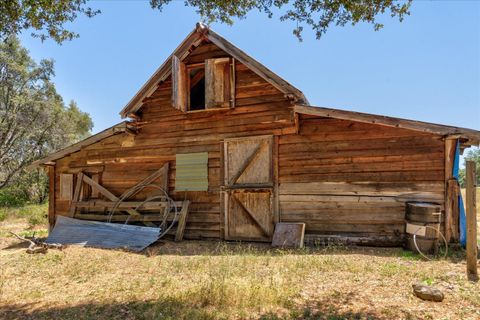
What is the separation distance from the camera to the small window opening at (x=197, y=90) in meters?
11.7

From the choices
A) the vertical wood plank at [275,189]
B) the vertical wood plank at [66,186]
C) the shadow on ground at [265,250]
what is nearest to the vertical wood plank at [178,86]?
the vertical wood plank at [275,189]

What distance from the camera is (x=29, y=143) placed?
86.8 feet

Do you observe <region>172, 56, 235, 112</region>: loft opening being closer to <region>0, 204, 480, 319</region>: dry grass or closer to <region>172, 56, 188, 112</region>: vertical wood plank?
<region>172, 56, 188, 112</region>: vertical wood plank

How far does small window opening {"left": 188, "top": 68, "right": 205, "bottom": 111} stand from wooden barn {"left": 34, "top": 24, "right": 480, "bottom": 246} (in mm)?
56

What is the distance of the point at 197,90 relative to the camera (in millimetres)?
12664

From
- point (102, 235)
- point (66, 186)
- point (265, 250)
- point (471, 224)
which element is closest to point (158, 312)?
point (265, 250)

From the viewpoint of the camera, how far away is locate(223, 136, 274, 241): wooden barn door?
31.6 feet

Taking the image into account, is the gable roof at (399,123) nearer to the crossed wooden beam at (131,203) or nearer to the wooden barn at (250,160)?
the wooden barn at (250,160)

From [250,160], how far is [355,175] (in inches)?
122

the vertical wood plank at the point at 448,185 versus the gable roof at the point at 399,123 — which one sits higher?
the gable roof at the point at 399,123

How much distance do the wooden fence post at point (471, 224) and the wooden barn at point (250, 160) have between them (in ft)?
7.75

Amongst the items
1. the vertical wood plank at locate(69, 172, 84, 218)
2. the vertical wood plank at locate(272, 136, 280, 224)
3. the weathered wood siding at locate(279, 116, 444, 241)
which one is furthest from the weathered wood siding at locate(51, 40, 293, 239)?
the weathered wood siding at locate(279, 116, 444, 241)

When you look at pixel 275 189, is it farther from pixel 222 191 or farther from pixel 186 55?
pixel 186 55

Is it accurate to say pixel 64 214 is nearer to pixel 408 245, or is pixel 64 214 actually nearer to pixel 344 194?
pixel 344 194
